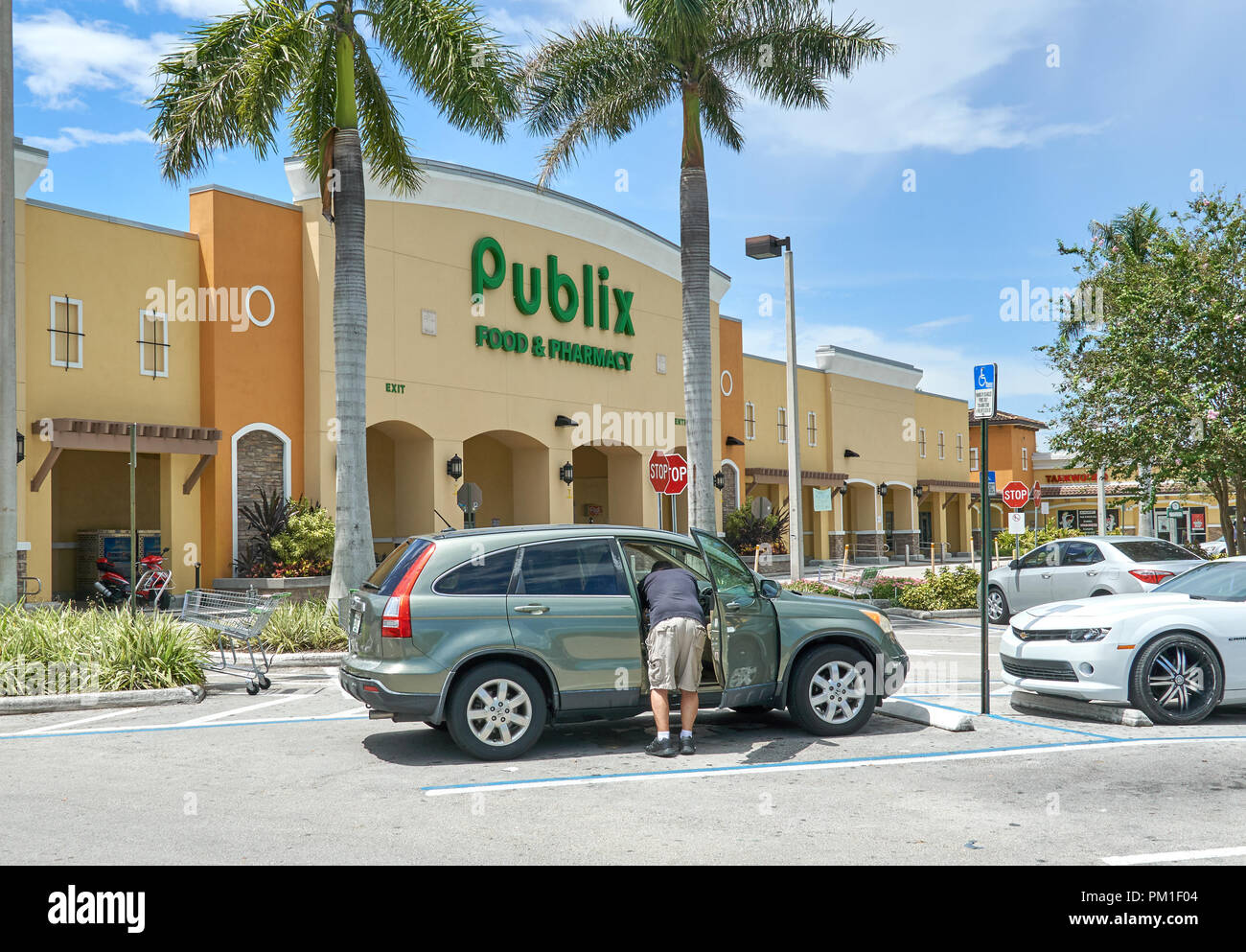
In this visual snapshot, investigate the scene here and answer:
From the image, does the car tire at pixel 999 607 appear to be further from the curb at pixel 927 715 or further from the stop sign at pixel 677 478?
the curb at pixel 927 715

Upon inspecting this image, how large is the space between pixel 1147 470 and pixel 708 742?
1897 cm

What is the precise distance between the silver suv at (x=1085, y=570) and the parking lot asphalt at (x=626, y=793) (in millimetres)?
7019

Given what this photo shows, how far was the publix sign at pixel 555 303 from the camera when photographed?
1069 inches

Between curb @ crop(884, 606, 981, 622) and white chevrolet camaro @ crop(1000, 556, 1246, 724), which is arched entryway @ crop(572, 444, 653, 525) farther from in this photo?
white chevrolet camaro @ crop(1000, 556, 1246, 724)

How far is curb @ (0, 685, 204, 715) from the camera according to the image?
416 inches

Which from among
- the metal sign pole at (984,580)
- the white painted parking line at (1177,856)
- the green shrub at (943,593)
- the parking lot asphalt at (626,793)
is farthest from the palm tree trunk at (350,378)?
the white painted parking line at (1177,856)

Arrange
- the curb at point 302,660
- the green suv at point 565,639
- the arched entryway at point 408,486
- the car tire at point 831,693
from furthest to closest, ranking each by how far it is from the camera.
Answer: the arched entryway at point 408,486
the curb at point 302,660
the car tire at point 831,693
the green suv at point 565,639

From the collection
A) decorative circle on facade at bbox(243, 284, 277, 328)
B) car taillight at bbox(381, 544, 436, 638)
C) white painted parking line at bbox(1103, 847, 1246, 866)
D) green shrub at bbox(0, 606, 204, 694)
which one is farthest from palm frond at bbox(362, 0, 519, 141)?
white painted parking line at bbox(1103, 847, 1246, 866)

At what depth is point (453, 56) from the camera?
16.4 meters

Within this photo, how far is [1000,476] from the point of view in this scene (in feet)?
201

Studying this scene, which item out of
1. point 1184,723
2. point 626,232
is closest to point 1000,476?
point 626,232

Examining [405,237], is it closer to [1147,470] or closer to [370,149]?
[370,149]

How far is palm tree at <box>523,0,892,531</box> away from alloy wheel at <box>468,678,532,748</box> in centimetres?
1203

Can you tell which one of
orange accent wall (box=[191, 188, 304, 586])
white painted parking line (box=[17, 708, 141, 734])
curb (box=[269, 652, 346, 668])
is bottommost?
white painted parking line (box=[17, 708, 141, 734])
